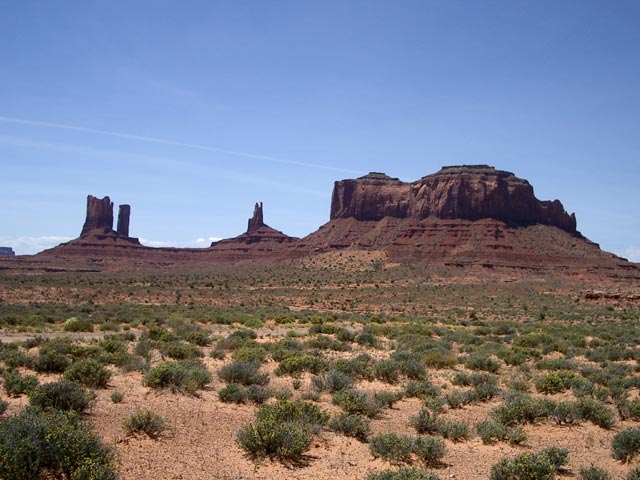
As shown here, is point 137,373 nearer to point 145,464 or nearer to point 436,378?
point 145,464

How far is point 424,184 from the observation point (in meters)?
124

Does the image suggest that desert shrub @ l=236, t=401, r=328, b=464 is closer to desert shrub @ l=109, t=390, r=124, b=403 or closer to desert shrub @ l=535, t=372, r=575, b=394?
desert shrub @ l=109, t=390, r=124, b=403

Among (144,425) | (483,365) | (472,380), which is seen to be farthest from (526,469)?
(483,365)

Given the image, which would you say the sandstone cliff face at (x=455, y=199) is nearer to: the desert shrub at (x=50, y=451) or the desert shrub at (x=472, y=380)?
the desert shrub at (x=472, y=380)

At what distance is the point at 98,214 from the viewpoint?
158 m

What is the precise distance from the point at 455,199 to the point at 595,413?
106 metres

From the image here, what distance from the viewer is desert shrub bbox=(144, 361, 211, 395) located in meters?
12.4

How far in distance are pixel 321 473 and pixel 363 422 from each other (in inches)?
84.9

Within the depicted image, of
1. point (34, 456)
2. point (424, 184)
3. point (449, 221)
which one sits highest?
point (424, 184)

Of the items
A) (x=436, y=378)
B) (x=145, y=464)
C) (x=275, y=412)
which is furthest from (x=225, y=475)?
(x=436, y=378)

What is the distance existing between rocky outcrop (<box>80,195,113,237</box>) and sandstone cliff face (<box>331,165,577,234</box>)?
69.7 metres

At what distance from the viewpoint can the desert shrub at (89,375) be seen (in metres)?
12.1

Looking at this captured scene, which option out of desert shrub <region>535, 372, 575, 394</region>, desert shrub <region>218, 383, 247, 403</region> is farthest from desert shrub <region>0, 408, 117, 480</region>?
desert shrub <region>535, 372, 575, 394</region>

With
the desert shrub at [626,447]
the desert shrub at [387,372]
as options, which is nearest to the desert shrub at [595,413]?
the desert shrub at [626,447]
